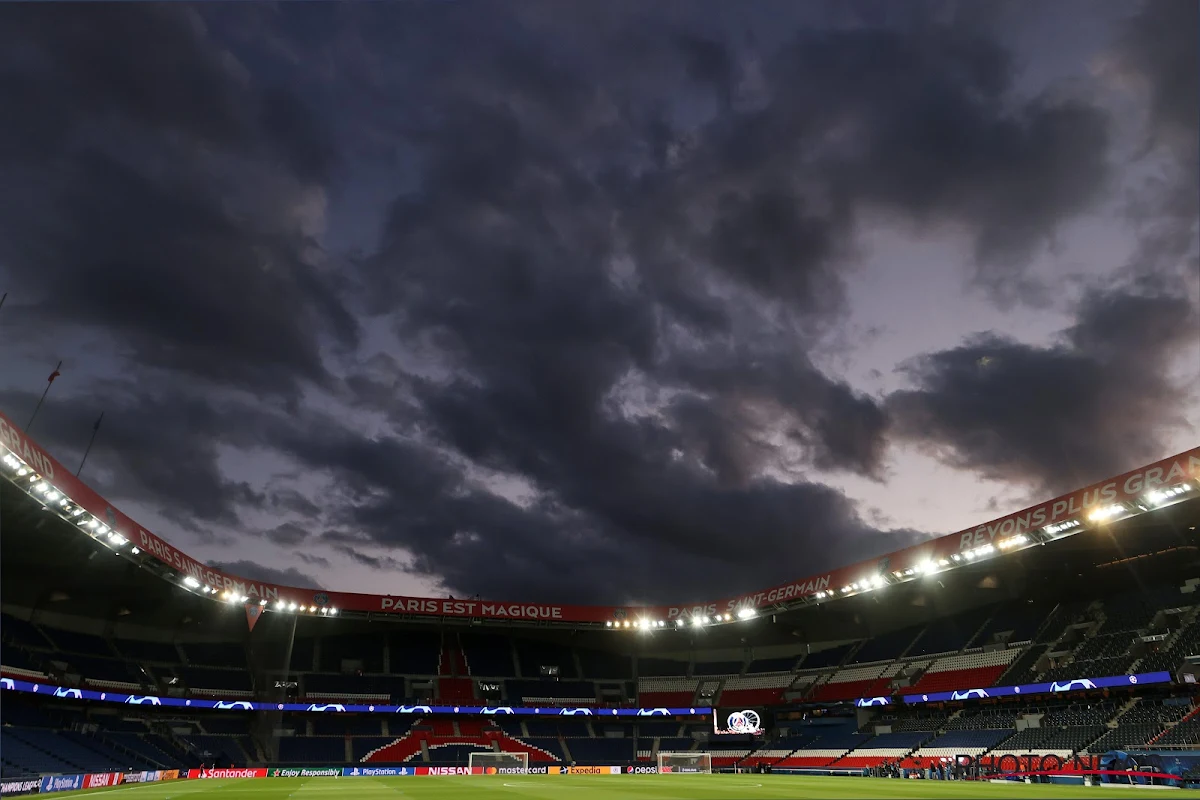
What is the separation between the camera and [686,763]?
61.7 meters

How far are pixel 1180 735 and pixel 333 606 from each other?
193ft

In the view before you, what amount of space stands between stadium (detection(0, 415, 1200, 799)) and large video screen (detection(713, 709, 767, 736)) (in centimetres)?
21

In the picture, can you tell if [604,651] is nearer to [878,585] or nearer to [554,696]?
[554,696]

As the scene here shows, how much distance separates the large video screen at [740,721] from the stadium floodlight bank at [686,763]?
641 centimetres

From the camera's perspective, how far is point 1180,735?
37.3 metres

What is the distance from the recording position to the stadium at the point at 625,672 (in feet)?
125

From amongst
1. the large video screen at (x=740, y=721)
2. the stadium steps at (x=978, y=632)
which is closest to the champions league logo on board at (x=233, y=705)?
the large video screen at (x=740, y=721)

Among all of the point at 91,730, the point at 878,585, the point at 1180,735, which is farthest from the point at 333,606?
the point at 1180,735

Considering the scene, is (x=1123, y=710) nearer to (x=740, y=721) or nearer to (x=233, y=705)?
(x=740, y=721)

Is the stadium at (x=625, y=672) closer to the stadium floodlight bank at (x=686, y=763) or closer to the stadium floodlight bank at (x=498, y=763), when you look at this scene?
the stadium floodlight bank at (x=498, y=763)

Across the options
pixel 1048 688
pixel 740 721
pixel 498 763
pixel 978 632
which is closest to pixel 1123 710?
pixel 1048 688

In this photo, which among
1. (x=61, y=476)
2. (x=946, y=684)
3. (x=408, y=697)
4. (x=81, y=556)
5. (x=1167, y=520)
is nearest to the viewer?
(x=61, y=476)

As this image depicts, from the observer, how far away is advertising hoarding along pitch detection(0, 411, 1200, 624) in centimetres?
3284

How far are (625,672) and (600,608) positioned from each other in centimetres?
1157
